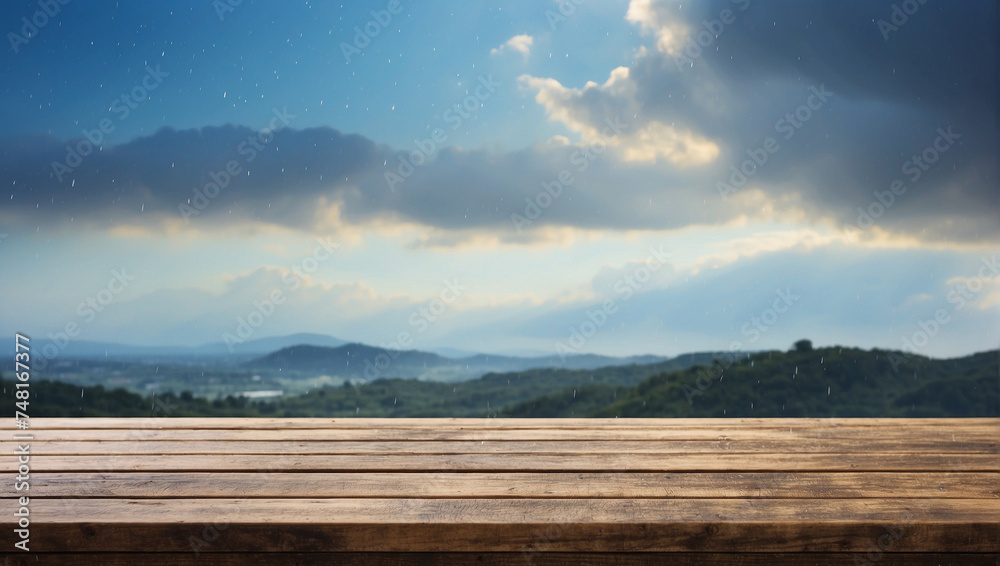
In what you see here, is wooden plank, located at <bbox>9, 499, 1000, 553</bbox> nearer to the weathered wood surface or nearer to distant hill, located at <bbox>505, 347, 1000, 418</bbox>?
the weathered wood surface

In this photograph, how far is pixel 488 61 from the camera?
11.8 metres

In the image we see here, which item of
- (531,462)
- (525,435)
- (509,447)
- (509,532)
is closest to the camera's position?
(509,532)

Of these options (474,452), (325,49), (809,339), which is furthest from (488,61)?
(474,452)

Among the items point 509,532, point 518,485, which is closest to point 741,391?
point 518,485

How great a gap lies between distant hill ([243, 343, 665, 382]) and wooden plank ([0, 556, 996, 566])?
13725mm

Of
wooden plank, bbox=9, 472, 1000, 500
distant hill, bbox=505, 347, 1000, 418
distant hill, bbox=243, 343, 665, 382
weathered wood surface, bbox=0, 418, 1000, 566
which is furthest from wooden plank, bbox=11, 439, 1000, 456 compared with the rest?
distant hill, bbox=243, 343, 665, 382

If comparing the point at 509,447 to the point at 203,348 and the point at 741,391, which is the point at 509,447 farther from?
the point at 203,348

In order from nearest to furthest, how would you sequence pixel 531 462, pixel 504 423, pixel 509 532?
1. pixel 509 532
2. pixel 531 462
3. pixel 504 423

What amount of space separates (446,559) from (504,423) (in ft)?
3.42

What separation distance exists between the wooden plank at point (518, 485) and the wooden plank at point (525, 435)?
418 millimetres

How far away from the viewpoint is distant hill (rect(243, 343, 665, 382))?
15734 millimetres

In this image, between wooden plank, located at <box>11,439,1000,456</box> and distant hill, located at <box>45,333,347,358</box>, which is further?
distant hill, located at <box>45,333,347,358</box>

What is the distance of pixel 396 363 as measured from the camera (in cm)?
1617

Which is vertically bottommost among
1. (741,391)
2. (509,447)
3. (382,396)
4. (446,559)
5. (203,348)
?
(382,396)
